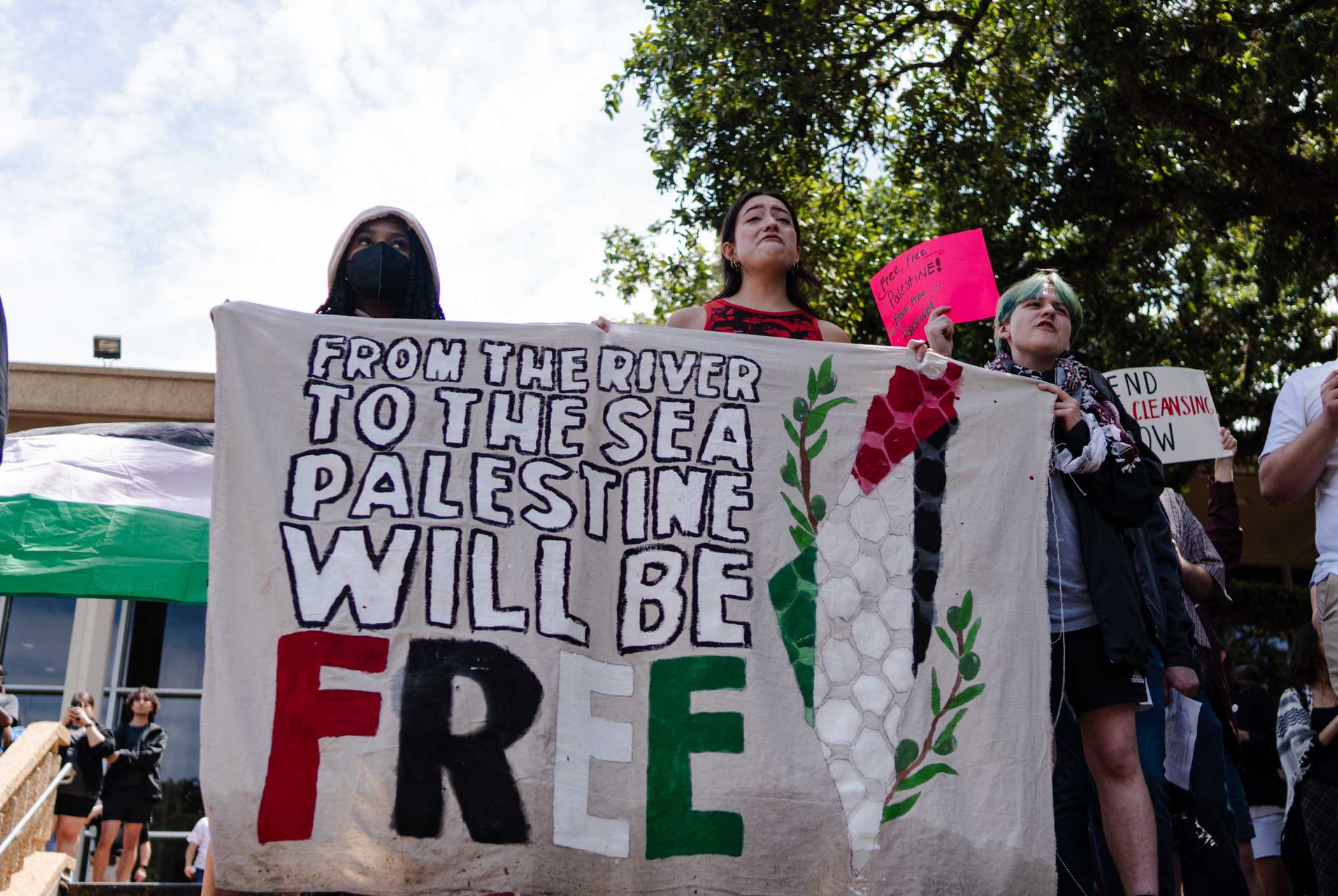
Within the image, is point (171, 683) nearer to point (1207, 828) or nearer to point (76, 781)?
point (76, 781)

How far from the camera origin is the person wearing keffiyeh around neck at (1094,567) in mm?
3320

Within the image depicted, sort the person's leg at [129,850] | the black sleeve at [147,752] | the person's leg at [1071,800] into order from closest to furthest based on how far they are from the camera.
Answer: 1. the person's leg at [1071,800]
2. the person's leg at [129,850]
3. the black sleeve at [147,752]

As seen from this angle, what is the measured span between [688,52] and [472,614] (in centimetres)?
654

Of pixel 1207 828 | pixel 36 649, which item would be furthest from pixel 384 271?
pixel 36 649

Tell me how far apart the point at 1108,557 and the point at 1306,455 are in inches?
25.5

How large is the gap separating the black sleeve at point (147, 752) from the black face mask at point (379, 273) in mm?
7810

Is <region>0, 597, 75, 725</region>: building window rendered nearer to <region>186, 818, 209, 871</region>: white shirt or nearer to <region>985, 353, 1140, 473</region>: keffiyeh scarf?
<region>186, 818, 209, 871</region>: white shirt

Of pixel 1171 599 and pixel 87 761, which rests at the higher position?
pixel 1171 599

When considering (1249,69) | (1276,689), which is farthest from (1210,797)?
(1276,689)

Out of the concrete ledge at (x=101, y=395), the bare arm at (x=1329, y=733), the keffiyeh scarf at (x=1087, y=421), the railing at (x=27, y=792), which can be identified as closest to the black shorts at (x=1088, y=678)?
the keffiyeh scarf at (x=1087, y=421)

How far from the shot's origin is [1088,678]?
3.44 m

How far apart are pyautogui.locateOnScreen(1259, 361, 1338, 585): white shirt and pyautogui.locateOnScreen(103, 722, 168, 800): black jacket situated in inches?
360

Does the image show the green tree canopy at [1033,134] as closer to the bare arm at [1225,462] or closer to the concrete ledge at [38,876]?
the bare arm at [1225,462]

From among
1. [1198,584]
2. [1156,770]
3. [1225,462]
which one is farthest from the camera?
[1225,462]
